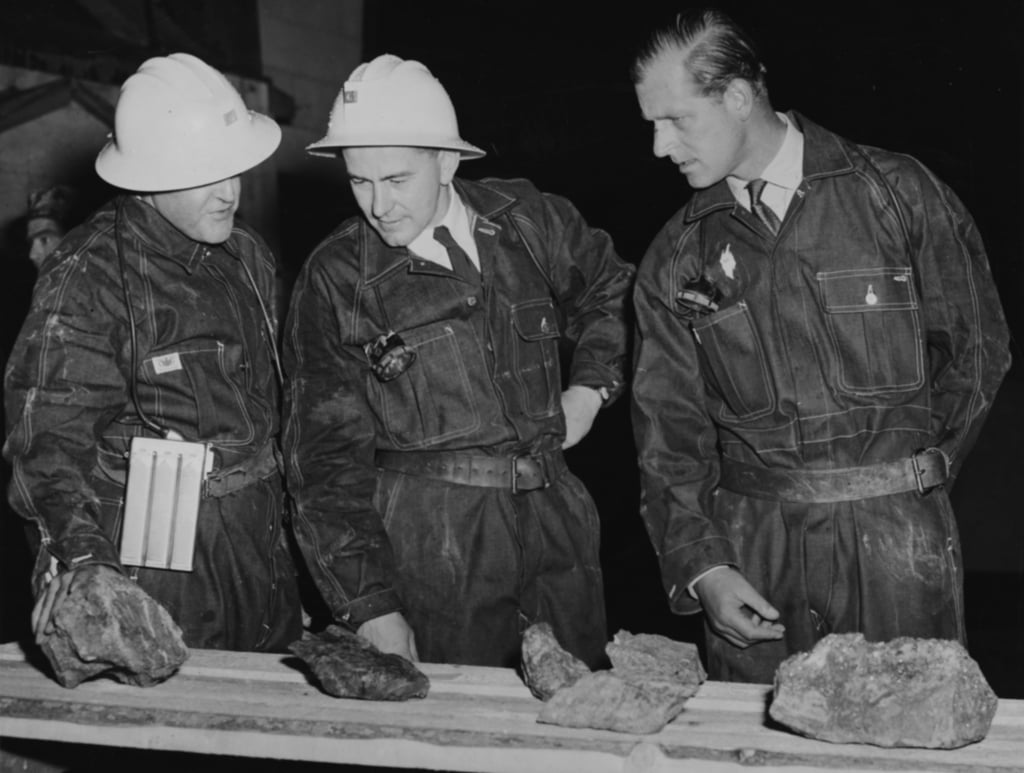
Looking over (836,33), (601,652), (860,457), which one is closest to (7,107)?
(836,33)

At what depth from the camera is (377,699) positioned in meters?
2.48

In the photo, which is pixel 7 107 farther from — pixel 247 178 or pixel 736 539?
pixel 736 539

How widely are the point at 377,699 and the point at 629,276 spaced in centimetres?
154

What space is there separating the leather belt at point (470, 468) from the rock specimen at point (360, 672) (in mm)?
679

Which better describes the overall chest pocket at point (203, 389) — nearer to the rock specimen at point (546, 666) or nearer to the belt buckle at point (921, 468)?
the rock specimen at point (546, 666)

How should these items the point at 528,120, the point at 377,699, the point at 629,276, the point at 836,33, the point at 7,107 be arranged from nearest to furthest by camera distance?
the point at 377,699
the point at 629,276
the point at 836,33
the point at 528,120
the point at 7,107

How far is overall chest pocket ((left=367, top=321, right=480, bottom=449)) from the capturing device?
3191 millimetres

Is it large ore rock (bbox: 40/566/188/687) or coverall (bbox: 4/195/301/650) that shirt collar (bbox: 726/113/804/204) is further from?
large ore rock (bbox: 40/566/188/687)

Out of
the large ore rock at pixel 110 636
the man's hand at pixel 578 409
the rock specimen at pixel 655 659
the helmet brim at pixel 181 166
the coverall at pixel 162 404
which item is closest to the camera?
the rock specimen at pixel 655 659

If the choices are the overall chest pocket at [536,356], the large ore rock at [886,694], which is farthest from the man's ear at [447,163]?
the large ore rock at [886,694]

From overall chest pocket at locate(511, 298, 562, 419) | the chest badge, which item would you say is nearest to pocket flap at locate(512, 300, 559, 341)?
overall chest pocket at locate(511, 298, 562, 419)

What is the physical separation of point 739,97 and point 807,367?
2.10ft

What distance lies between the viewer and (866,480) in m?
2.90

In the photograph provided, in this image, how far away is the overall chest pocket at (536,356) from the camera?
10.8ft
